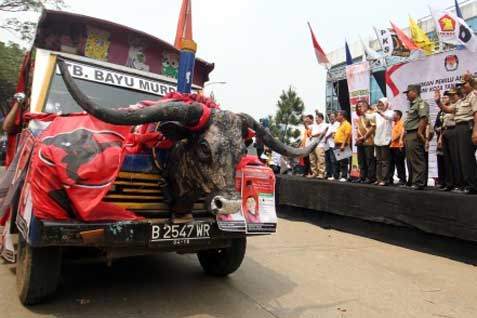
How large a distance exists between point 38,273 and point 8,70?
23130mm

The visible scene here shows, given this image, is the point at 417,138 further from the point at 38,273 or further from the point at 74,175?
the point at 38,273

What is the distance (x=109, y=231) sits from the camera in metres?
3.12

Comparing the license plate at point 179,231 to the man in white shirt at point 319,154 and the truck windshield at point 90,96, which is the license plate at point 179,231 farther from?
the man in white shirt at point 319,154

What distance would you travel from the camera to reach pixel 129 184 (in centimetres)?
342

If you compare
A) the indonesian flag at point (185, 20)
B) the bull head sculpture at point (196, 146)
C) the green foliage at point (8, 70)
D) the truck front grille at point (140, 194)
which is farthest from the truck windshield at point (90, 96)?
the green foliage at point (8, 70)

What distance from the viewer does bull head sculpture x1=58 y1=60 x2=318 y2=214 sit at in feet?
9.84

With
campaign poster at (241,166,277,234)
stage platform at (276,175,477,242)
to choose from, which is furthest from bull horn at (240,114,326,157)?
stage platform at (276,175,477,242)

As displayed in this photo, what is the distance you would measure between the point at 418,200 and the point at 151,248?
14.7ft

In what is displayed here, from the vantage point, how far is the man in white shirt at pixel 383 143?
802 centimetres

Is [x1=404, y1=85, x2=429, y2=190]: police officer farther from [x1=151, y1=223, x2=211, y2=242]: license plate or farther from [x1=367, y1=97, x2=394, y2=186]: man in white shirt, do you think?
[x1=151, y1=223, x2=211, y2=242]: license plate

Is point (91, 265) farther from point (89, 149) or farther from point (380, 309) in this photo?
point (380, 309)

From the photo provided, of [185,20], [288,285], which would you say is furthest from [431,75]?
[288,285]

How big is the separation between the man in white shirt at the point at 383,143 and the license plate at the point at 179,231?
5242 millimetres

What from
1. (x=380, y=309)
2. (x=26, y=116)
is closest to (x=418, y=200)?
(x=380, y=309)
